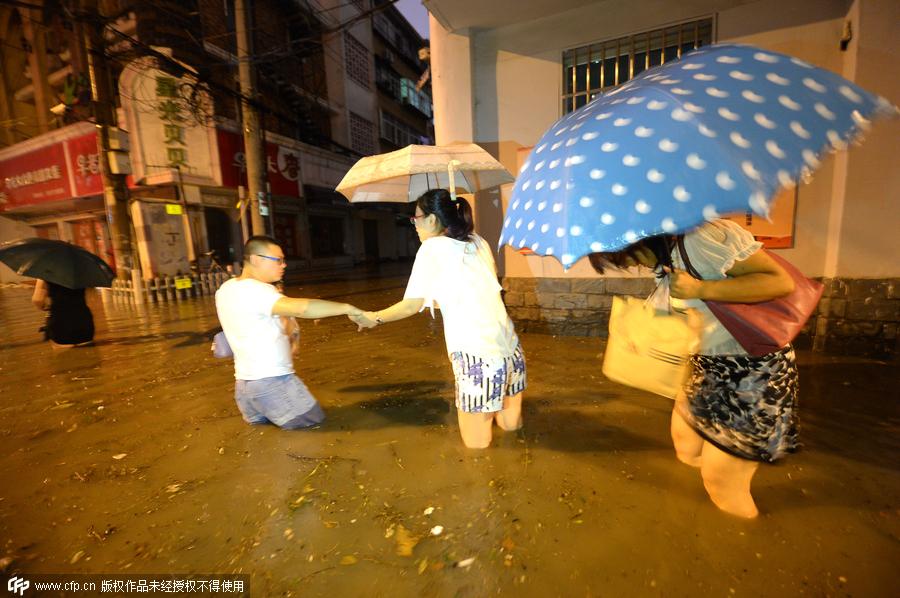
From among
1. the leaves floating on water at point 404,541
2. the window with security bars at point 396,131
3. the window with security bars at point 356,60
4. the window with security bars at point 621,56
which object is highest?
the window with security bars at point 356,60

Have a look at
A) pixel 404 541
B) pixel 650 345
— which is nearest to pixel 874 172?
pixel 650 345

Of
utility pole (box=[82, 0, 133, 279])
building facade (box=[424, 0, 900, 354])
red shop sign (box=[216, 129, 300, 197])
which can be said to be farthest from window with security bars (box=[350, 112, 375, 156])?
building facade (box=[424, 0, 900, 354])

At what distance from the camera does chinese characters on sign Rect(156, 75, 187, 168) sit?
12219 millimetres

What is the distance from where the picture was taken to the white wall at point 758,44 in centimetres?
420

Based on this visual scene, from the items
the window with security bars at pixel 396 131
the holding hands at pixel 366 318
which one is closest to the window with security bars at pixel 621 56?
→ the holding hands at pixel 366 318

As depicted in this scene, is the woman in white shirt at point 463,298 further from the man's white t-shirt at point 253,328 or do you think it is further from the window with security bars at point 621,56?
the window with security bars at point 621,56

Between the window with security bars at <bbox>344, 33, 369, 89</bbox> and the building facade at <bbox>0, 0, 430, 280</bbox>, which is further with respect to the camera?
the window with security bars at <bbox>344, 33, 369, 89</bbox>

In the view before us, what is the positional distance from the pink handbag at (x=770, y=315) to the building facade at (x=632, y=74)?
13.1 ft

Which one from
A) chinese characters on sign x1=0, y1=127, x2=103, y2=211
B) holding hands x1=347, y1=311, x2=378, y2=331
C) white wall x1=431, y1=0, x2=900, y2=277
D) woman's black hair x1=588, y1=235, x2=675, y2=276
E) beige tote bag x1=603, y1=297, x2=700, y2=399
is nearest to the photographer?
woman's black hair x1=588, y1=235, x2=675, y2=276

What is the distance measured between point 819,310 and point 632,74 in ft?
13.2

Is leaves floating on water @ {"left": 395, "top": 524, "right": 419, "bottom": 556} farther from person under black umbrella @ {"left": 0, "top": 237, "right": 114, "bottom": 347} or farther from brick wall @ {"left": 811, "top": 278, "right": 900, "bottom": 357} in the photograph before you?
person under black umbrella @ {"left": 0, "top": 237, "right": 114, "bottom": 347}

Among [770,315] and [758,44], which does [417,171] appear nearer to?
[770,315]

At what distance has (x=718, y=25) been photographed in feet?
16.2

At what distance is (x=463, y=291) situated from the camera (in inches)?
102
